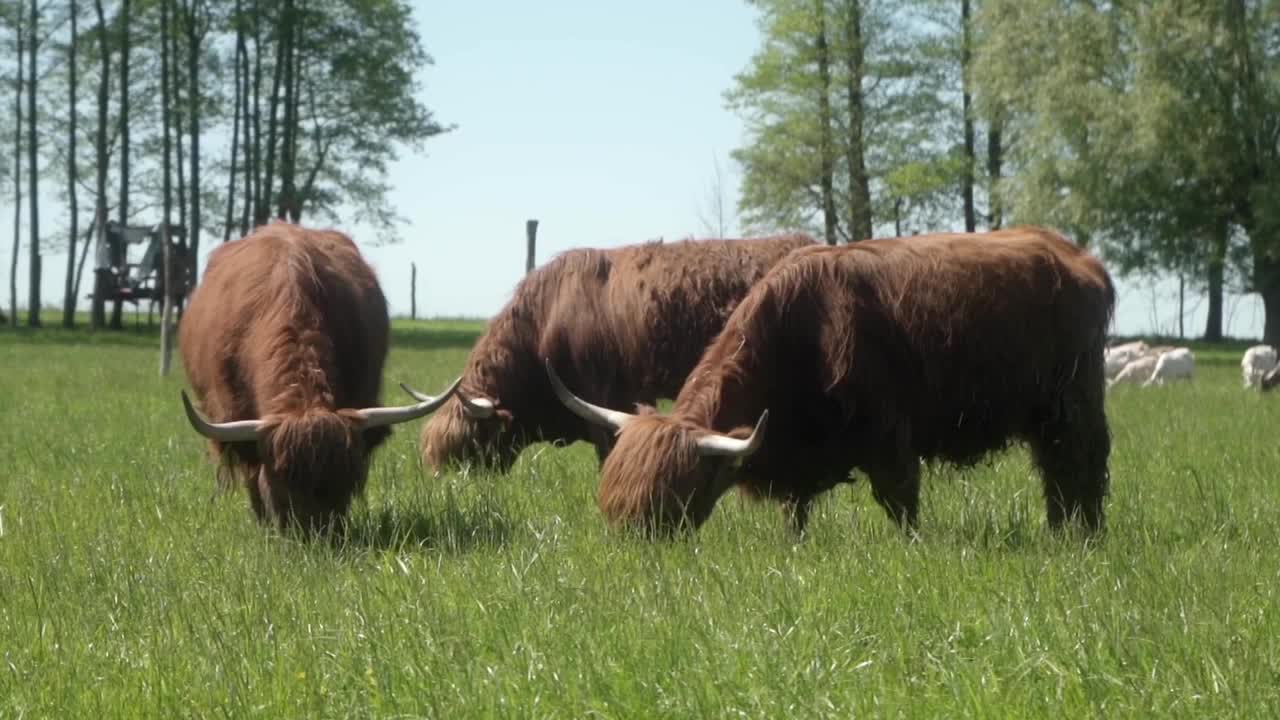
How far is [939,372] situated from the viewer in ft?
25.7

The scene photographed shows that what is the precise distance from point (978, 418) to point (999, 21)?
32.7 meters

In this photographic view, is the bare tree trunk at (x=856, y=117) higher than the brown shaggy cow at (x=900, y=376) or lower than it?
higher

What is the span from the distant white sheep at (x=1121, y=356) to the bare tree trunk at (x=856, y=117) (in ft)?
52.4

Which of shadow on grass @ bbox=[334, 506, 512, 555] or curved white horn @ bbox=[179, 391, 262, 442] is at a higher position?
curved white horn @ bbox=[179, 391, 262, 442]

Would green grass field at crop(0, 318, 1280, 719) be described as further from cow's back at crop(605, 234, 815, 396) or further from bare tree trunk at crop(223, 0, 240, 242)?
bare tree trunk at crop(223, 0, 240, 242)

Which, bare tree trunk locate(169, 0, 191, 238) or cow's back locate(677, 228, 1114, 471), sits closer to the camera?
cow's back locate(677, 228, 1114, 471)

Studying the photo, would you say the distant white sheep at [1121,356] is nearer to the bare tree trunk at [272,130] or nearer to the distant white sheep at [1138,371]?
the distant white sheep at [1138,371]

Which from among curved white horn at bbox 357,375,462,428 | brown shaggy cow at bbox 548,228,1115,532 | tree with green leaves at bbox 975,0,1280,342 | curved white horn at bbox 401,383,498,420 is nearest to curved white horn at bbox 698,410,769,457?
brown shaggy cow at bbox 548,228,1115,532

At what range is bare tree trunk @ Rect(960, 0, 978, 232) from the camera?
141 feet

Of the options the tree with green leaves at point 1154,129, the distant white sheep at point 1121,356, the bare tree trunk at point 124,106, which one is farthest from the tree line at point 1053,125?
the bare tree trunk at point 124,106

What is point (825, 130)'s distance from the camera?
136 ft

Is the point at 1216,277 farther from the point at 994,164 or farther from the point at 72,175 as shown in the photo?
the point at 72,175

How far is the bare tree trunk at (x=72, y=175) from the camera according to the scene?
148 ft

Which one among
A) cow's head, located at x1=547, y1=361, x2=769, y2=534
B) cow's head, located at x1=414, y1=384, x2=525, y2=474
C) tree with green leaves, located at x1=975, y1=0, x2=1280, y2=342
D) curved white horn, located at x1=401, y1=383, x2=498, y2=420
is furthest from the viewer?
tree with green leaves, located at x1=975, y1=0, x2=1280, y2=342
